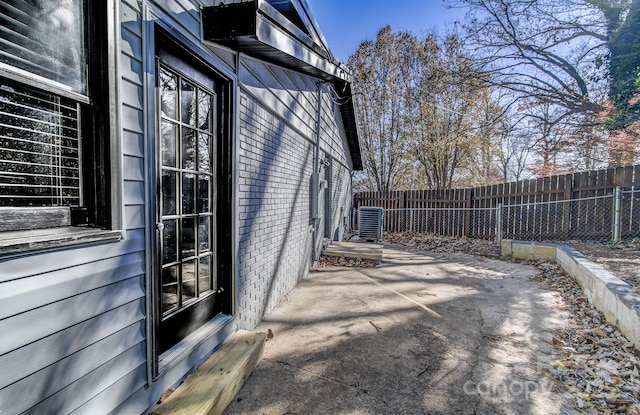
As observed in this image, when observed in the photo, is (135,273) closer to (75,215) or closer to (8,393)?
(75,215)

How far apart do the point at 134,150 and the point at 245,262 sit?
1656 millimetres

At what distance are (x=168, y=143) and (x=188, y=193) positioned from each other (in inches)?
16.0

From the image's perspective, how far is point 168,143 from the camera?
2096 millimetres

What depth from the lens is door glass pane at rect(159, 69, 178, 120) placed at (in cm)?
203

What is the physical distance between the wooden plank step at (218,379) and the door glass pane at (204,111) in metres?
1.86

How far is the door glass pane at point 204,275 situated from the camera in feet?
8.13

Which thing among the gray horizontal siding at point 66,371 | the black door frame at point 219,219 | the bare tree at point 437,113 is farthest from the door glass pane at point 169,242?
the bare tree at point 437,113

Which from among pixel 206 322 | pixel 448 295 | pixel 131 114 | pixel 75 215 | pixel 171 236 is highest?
pixel 131 114

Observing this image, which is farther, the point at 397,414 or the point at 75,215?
the point at 397,414

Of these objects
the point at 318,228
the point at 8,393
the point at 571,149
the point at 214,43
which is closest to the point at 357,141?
the point at 318,228

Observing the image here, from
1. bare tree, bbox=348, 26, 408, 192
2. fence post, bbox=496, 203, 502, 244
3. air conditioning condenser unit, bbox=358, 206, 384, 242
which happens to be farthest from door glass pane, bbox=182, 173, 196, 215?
bare tree, bbox=348, 26, 408, 192

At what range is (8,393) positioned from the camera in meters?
1.11

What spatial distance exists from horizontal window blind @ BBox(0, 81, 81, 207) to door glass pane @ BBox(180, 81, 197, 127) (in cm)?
88

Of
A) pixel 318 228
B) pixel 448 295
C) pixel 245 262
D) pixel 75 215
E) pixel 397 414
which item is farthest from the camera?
pixel 318 228
